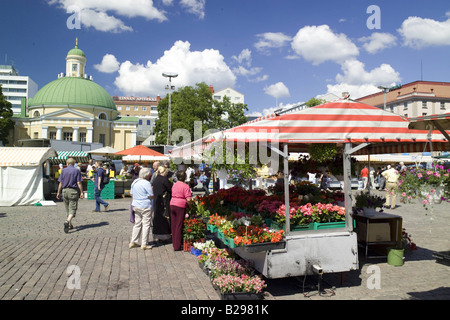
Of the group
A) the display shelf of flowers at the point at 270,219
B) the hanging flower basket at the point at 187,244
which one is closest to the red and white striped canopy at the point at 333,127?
the display shelf of flowers at the point at 270,219

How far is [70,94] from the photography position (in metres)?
67.8

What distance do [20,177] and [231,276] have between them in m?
13.6

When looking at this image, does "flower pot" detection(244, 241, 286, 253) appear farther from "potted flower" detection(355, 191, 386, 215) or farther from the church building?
the church building

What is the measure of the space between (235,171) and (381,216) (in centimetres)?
303

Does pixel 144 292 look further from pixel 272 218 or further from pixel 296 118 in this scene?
pixel 296 118

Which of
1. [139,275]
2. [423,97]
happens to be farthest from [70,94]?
[423,97]

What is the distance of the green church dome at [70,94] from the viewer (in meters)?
67.2

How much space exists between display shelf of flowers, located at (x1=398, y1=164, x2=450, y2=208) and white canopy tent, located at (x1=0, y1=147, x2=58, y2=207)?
48.9 feet

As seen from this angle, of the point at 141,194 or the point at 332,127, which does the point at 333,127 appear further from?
the point at 141,194

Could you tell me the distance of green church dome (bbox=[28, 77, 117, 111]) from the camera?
67.2 m

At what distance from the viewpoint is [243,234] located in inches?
208

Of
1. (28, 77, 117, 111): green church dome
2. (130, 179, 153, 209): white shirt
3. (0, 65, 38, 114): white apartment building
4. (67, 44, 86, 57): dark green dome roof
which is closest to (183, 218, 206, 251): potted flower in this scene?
(130, 179, 153, 209): white shirt
